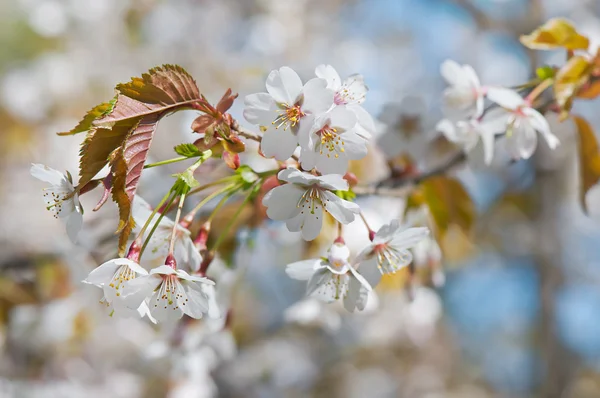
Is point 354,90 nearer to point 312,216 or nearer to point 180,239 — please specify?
point 312,216

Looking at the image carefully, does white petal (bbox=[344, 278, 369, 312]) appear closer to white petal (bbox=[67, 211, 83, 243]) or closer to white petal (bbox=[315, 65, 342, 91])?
white petal (bbox=[315, 65, 342, 91])

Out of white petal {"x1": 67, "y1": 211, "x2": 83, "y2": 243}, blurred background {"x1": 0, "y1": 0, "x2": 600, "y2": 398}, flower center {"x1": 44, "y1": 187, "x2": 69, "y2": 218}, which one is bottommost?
blurred background {"x1": 0, "y1": 0, "x2": 600, "y2": 398}

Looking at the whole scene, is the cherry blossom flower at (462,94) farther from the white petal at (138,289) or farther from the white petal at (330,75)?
the white petal at (138,289)

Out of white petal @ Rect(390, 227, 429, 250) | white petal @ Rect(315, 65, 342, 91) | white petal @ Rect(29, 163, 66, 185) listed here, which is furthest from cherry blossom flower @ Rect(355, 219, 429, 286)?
white petal @ Rect(29, 163, 66, 185)

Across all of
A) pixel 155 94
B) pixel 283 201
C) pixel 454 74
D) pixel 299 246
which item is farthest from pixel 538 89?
pixel 299 246

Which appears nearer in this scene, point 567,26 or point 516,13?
point 567,26

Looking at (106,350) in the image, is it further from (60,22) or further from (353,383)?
(60,22)

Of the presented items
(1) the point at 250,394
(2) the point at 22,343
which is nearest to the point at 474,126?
(2) the point at 22,343
